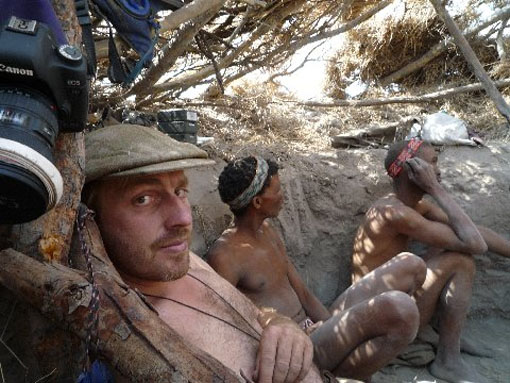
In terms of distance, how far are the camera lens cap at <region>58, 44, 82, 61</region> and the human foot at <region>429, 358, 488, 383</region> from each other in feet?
9.49

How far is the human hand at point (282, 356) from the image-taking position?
5.23ft

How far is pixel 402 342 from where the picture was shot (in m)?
2.40

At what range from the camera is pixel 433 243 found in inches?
137

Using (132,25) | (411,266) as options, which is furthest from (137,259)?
(411,266)

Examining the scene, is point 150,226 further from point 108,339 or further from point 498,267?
point 498,267

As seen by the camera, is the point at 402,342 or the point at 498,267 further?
the point at 498,267

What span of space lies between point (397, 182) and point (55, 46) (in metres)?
3.01

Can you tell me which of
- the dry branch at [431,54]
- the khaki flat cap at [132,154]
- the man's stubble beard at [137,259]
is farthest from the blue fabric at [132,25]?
the dry branch at [431,54]

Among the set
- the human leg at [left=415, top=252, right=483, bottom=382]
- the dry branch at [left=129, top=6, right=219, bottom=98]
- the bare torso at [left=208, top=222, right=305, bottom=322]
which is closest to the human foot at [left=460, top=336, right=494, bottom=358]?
the human leg at [left=415, top=252, right=483, bottom=382]

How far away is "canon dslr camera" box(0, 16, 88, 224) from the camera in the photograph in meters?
0.99

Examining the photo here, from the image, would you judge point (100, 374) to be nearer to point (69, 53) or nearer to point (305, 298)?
point (69, 53)

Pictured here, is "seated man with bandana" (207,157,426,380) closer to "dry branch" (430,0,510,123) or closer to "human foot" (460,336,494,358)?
"human foot" (460,336,494,358)

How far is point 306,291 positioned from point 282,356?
185 centimetres

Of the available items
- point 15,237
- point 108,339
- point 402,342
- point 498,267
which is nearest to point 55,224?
point 15,237
